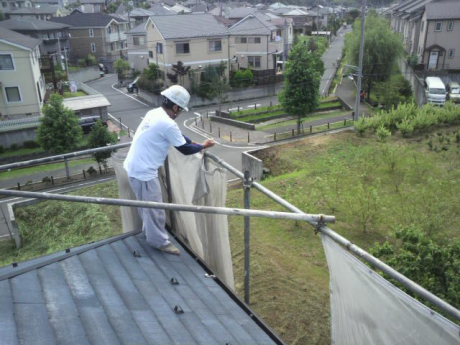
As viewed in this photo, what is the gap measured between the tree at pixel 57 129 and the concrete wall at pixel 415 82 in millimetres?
22287

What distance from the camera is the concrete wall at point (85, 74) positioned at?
37781 millimetres

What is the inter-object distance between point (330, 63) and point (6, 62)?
35469 mm

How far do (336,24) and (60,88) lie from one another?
59.6 metres

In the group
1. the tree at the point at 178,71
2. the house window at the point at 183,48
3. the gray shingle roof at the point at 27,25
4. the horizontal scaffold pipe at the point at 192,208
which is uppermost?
the gray shingle roof at the point at 27,25

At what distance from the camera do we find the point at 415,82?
29.3 meters

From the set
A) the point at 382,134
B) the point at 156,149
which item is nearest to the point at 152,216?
the point at 156,149

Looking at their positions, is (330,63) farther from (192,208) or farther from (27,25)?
(192,208)

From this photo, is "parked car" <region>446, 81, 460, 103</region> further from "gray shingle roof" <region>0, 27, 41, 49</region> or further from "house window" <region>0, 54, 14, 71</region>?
"house window" <region>0, 54, 14, 71</region>

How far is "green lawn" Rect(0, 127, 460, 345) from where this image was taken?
6.06m

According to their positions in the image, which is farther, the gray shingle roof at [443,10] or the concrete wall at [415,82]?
the gray shingle roof at [443,10]

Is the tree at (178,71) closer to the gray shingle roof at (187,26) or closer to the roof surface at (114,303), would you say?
the gray shingle roof at (187,26)

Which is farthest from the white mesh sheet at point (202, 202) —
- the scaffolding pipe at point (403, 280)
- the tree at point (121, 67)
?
the tree at point (121, 67)

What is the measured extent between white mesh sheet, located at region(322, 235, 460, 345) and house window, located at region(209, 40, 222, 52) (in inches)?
1298

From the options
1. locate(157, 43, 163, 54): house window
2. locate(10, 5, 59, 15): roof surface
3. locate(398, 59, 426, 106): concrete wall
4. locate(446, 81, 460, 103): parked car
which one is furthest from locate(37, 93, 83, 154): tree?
locate(10, 5, 59, 15): roof surface
